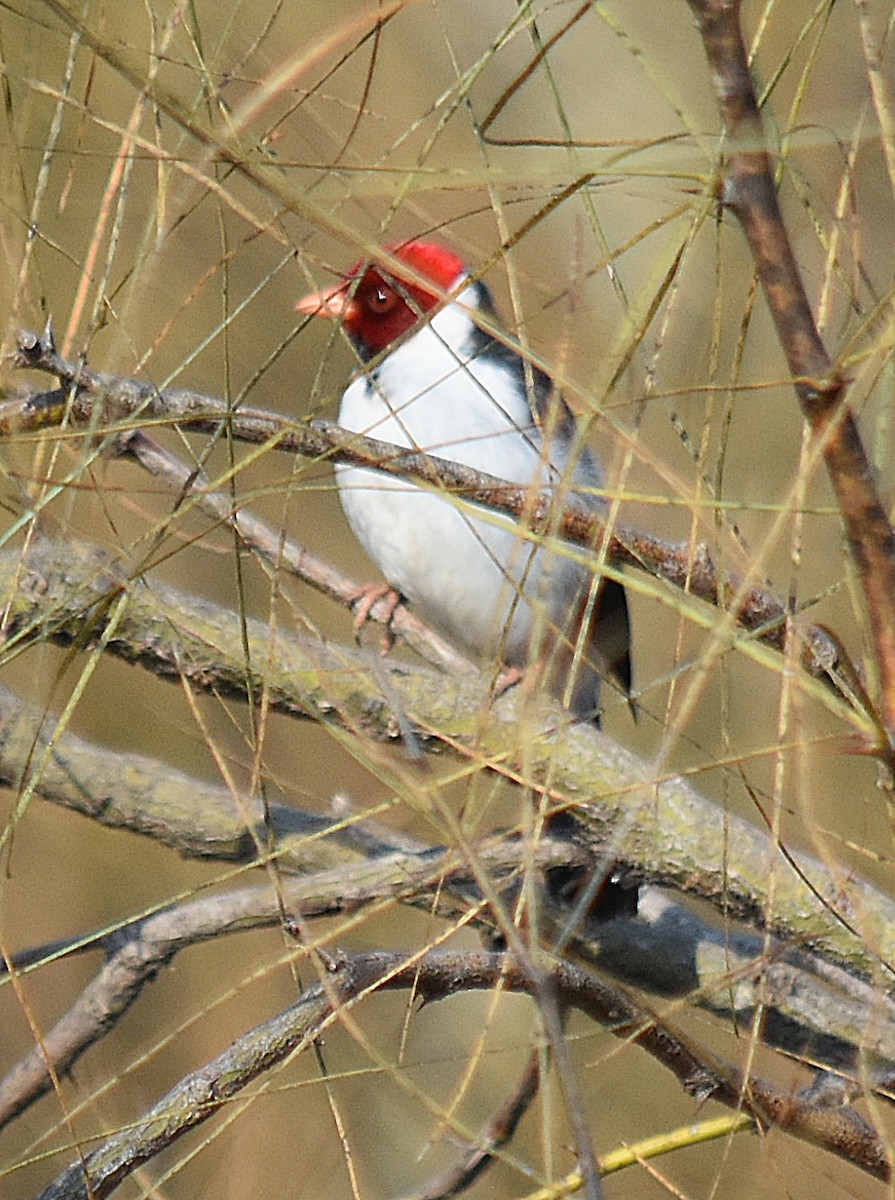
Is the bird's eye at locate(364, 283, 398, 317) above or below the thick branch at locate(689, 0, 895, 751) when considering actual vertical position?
above

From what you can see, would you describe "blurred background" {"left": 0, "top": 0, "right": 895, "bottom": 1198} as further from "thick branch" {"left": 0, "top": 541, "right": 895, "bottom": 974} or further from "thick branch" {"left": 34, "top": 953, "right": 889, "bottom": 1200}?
"thick branch" {"left": 34, "top": 953, "right": 889, "bottom": 1200}

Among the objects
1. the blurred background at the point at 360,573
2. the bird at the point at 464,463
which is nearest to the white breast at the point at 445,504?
the bird at the point at 464,463

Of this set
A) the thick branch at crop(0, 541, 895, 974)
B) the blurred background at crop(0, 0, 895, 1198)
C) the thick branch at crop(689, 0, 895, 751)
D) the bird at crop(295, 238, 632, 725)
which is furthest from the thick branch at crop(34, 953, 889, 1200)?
the bird at crop(295, 238, 632, 725)

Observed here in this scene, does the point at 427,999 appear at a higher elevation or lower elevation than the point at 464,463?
lower

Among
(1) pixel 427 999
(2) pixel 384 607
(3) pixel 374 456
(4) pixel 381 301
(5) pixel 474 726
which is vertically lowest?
(1) pixel 427 999

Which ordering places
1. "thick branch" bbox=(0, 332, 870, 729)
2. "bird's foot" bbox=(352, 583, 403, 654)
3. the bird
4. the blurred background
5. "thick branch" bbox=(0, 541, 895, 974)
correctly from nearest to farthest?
"thick branch" bbox=(0, 332, 870, 729) < "thick branch" bbox=(0, 541, 895, 974) < the bird < "bird's foot" bbox=(352, 583, 403, 654) < the blurred background

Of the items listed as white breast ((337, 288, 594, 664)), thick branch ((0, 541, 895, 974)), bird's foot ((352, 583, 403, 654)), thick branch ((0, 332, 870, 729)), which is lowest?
thick branch ((0, 541, 895, 974))

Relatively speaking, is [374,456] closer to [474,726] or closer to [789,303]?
[789,303]

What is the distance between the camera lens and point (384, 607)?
3.57 meters

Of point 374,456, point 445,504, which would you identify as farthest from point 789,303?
point 445,504

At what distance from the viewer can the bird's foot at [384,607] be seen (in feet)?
11.0

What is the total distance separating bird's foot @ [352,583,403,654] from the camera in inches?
132

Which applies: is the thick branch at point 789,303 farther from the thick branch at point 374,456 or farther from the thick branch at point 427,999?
the thick branch at point 427,999

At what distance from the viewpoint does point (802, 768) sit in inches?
45.6
